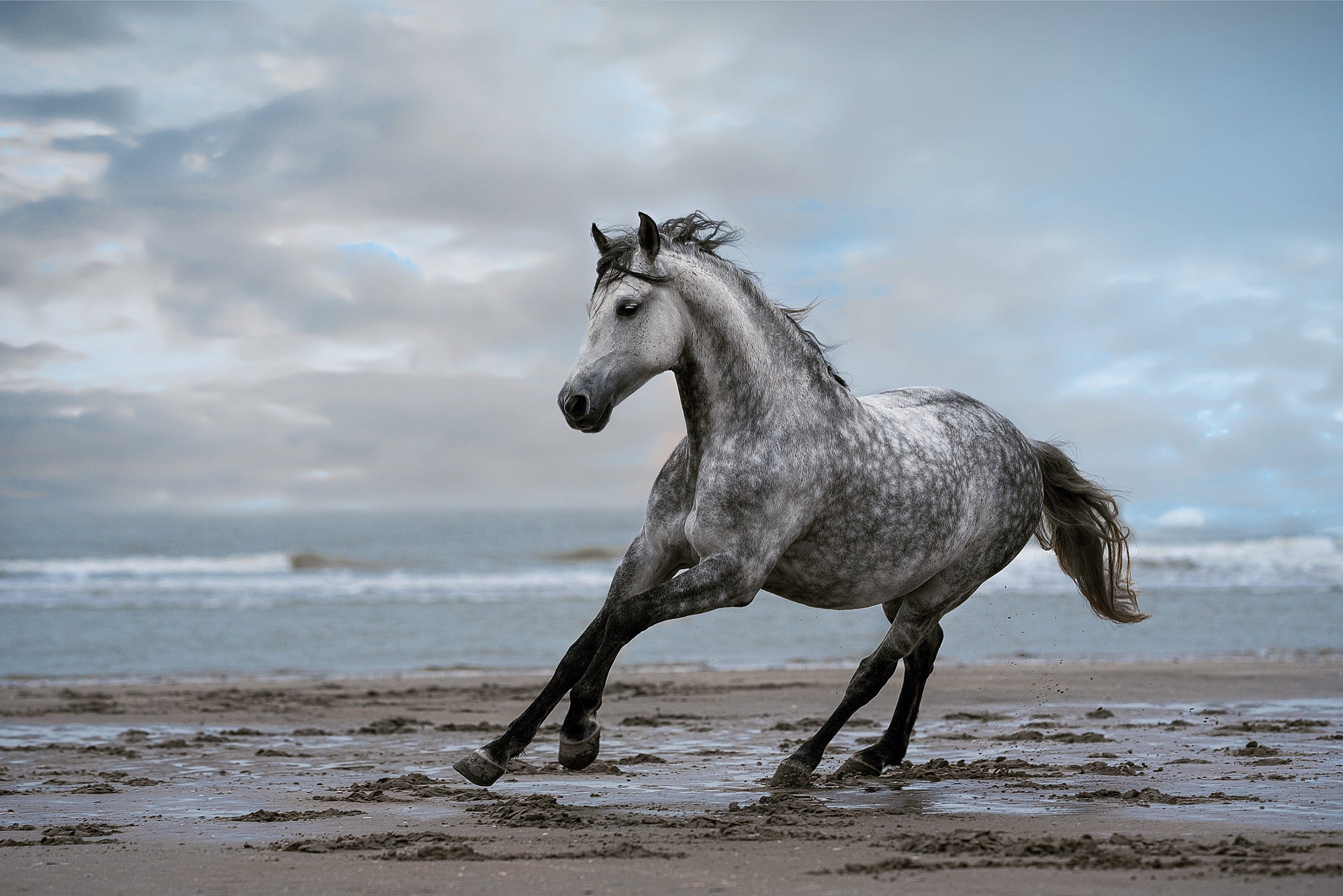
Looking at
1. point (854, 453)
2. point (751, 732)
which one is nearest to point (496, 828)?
point (854, 453)

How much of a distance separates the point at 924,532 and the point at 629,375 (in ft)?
4.79

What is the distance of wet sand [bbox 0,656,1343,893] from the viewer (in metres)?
3.31

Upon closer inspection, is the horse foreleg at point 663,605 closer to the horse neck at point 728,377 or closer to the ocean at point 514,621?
the horse neck at point 728,377

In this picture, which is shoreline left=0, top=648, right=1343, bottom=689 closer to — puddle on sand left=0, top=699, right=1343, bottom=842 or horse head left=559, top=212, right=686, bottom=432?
puddle on sand left=0, top=699, right=1343, bottom=842

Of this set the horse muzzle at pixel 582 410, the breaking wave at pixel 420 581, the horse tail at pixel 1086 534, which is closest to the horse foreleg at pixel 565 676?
the horse muzzle at pixel 582 410

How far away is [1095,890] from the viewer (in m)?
3.02

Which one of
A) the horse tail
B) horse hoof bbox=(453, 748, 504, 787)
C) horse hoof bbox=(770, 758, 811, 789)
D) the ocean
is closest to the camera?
horse hoof bbox=(453, 748, 504, 787)

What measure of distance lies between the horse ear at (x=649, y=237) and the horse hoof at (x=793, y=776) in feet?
7.15

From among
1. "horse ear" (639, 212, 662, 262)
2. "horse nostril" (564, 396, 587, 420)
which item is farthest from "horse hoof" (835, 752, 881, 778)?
"horse ear" (639, 212, 662, 262)

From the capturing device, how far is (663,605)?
13.7 ft

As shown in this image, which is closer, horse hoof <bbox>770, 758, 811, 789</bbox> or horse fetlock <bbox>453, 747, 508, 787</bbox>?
horse fetlock <bbox>453, 747, 508, 787</bbox>

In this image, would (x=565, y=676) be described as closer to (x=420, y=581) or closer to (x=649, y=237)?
(x=649, y=237)

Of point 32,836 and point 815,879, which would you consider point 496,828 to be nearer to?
point 815,879

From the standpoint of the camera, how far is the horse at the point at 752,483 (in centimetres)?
425
